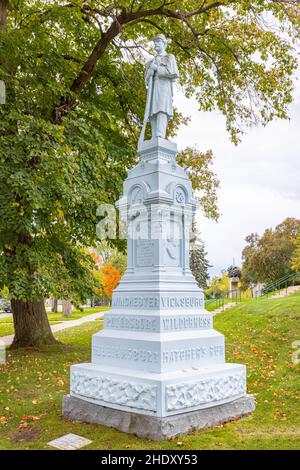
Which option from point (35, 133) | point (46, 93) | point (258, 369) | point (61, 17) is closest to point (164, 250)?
point (258, 369)

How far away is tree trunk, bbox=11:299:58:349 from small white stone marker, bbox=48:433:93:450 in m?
7.40

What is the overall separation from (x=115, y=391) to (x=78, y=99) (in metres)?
9.50

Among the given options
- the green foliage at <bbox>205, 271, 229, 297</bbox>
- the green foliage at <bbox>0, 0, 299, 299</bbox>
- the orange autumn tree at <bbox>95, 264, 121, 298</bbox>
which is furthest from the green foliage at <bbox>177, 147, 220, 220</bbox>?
the green foliage at <bbox>205, 271, 229, 297</bbox>

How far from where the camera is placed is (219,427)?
21.1ft

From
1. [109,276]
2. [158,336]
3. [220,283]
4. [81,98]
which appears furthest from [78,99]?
[220,283]

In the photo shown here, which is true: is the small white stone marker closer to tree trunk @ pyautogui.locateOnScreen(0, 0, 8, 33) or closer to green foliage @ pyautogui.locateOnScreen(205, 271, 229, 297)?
tree trunk @ pyautogui.locateOnScreen(0, 0, 8, 33)

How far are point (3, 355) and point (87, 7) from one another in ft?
34.5

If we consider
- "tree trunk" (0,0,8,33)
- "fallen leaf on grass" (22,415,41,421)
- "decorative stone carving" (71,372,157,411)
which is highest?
"tree trunk" (0,0,8,33)

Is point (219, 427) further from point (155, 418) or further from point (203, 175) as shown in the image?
point (203, 175)

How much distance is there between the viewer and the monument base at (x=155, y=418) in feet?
19.3

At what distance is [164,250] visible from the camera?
7445 mm

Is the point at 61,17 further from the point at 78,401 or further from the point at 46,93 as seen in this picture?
the point at 78,401

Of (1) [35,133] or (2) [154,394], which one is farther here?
(1) [35,133]

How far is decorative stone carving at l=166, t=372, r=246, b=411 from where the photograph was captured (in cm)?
601
